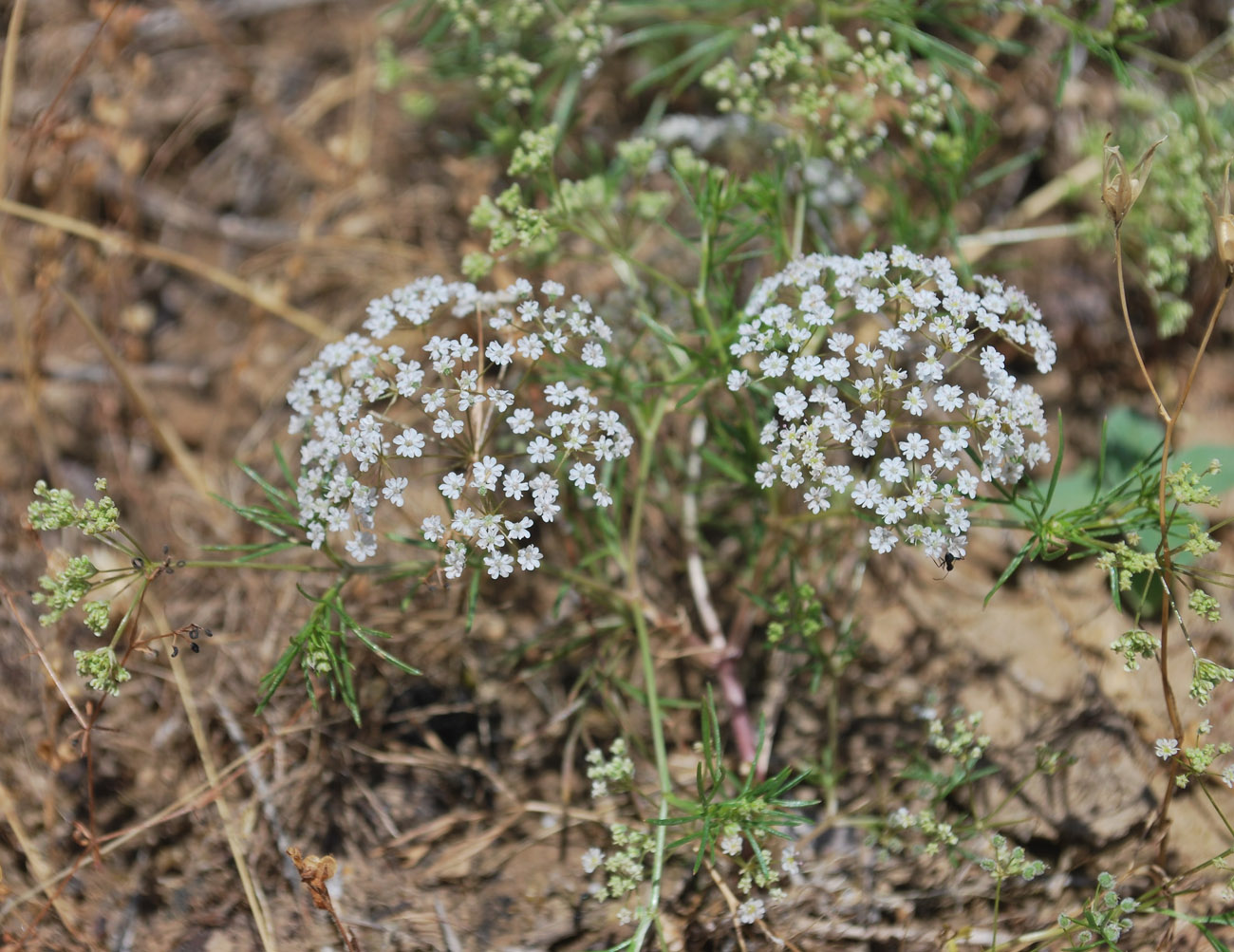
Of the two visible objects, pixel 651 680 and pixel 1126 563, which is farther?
pixel 651 680

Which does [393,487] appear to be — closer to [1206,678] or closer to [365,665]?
[365,665]

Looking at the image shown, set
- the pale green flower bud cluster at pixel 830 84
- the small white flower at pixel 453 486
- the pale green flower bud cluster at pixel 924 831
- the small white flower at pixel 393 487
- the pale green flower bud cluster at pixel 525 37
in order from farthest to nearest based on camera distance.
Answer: the pale green flower bud cluster at pixel 525 37 → the pale green flower bud cluster at pixel 830 84 → the pale green flower bud cluster at pixel 924 831 → the small white flower at pixel 393 487 → the small white flower at pixel 453 486

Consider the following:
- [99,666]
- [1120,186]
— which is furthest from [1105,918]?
[99,666]

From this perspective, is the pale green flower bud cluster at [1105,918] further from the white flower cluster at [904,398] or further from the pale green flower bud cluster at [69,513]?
the pale green flower bud cluster at [69,513]

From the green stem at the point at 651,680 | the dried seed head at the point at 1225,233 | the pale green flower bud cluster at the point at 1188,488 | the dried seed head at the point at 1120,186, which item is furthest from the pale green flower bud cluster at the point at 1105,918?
the dried seed head at the point at 1120,186

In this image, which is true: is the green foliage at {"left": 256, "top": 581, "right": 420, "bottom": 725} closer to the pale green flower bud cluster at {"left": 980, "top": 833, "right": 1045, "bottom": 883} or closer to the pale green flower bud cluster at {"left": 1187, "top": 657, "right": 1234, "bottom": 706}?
the pale green flower bud cluster at {"left": 980, "top": 833, "right": 1045, "bottom": 883}

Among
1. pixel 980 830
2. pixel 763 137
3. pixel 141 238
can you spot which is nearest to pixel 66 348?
pixel 141 238

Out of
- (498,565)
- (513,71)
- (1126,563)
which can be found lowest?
(1126,563)

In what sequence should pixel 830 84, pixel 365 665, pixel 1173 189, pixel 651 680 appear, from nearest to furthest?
pixel 651 680, pixel 830 84, pixel 365 665, pixel 1173 189

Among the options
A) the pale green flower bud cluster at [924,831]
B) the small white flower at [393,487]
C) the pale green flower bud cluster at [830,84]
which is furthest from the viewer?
the pale green flower bud cluster at [830,84]

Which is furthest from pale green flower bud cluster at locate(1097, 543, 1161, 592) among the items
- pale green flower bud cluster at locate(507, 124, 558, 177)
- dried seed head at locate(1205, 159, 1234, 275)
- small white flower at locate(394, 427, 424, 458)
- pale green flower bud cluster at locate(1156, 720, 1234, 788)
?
pale green flower bud cluster at locate(507, 124, 558, 177)
